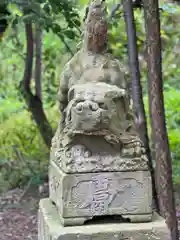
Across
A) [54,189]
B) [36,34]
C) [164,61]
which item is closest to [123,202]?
[54,189]

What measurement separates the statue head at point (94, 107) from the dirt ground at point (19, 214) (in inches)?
116

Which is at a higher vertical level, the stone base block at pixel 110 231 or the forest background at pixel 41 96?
the forest background at pixel 41 96

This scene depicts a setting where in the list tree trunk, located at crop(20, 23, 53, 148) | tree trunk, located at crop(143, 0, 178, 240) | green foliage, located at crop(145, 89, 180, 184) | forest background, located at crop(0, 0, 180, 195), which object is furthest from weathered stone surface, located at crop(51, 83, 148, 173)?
green foliage, located at crop(145, 89, 180, 184)

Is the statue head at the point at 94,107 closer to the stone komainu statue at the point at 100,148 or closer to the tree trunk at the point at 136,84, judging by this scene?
the stone komainu statue at the point at 100,148

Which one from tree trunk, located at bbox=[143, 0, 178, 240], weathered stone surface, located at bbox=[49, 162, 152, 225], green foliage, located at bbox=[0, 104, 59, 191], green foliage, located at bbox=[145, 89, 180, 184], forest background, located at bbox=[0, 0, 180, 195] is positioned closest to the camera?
weathered stone surface, located at bbox=[49, 162, 152, 225]

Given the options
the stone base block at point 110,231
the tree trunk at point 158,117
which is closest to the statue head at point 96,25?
the tree trunk at point 158,117

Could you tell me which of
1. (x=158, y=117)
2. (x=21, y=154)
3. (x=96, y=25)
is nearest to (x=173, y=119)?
(x=21, y=154)

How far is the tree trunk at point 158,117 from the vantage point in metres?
3.74

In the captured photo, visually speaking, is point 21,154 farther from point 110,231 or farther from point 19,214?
point 110,231

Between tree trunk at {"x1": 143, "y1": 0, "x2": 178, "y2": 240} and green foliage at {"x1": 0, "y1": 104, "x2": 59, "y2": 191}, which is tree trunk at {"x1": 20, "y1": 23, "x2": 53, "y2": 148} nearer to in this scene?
green foliage at {"x1": 0, "y1": 104, "x2": 59, "y2": 191}

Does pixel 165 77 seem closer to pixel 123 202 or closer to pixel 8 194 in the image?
pixel 8 194

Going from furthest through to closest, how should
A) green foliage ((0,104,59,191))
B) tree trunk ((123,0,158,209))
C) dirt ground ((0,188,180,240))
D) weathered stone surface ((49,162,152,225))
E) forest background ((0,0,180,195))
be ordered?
green foliage ((0,104,59,191)) < forest background ((0,0,180,195)) < dirt ground ((0,188,180,240)) < tree trunk ((123,0,158,209)) < weathered stone surface ((49,162,152,225))

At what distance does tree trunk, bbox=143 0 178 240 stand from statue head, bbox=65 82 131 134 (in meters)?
0.80

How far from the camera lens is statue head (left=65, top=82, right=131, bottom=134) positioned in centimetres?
278
